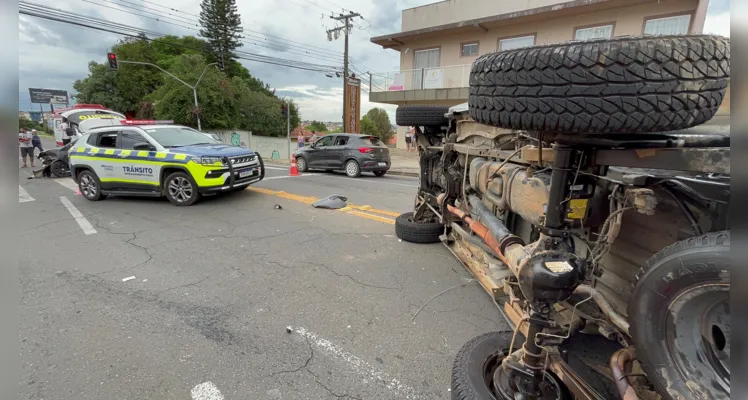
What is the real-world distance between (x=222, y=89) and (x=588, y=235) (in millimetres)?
34682

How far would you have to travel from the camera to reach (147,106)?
36.8m

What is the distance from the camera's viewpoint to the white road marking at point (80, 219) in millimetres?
5488

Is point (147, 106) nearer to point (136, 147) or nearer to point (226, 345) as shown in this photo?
point (136, 147)

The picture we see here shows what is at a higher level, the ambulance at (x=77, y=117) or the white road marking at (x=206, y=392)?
the ambulance at (x=77, y=117)

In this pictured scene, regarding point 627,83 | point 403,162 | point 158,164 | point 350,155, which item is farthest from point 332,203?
point 403,162

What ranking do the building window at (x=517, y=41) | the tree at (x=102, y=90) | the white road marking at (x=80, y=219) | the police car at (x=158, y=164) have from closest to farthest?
the white road marking at (x=80, y=219), the police car at (x=158, y=164), the building window at (x=517, y=41), the tree at (x=102, y=90)

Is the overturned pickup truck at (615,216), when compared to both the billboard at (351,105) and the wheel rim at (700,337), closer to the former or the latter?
the wheel rim at (700,337)

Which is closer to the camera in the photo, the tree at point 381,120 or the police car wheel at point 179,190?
the police car wheel at point 179,190

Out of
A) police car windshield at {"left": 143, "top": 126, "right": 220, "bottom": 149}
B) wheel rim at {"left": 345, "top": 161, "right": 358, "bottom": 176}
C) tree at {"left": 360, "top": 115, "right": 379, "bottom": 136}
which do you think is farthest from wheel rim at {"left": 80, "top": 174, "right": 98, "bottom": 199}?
tree at {"left": 360, "top": 115, "right": 379, "bottom": 136}

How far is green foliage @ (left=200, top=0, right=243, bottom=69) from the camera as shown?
45.2 meters

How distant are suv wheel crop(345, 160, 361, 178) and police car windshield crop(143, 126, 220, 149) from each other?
4.91 metres

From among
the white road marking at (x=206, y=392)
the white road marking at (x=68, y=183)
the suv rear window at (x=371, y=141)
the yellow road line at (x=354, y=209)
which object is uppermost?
the suv rear window at (x=371, y=141)

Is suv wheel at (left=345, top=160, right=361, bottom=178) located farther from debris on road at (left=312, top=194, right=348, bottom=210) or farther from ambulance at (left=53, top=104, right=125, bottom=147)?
ambulance at (left=53, top=104, right=125, bottom=147)

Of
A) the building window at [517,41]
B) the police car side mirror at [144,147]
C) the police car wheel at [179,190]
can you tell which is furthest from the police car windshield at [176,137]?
the building window at [517,41]
